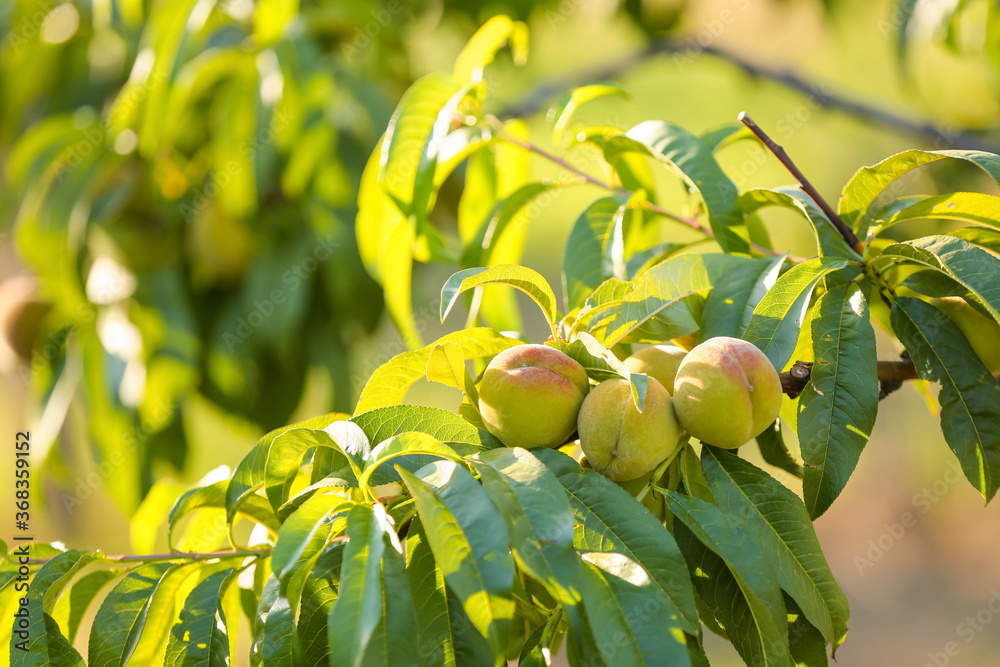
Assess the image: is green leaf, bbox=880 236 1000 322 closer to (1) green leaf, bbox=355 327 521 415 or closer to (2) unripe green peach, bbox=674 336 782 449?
(2) unripe green peach, bbox=674 336 782 449

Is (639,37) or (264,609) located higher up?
(639,37)

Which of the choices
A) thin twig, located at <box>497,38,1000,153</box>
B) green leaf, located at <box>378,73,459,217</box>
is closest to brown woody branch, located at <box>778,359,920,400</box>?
green leaf, located at <box>378,73,459,217</box>

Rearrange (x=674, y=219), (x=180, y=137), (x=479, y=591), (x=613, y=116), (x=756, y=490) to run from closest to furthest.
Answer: (x=479, y=591) → (x=756, y=490) → (x=674, y=219) → (x=180, y=137) → (x=613, y=116)

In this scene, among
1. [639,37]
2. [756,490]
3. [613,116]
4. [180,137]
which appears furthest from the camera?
[613,116]

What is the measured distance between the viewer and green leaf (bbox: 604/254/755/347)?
464 millimetres

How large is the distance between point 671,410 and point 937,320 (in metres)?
0.19

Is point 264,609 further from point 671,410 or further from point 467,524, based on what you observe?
point 671,410

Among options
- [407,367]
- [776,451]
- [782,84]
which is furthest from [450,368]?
[782,84]

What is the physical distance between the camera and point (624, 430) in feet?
1.33

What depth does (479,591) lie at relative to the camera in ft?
1.06

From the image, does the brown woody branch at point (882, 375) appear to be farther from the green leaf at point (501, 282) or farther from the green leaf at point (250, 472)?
the green leaf at point (250, 472)

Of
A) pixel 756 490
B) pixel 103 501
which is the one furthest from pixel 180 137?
pixel 103 501

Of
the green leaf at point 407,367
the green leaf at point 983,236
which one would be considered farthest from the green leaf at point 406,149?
the green leaf at point 983,236

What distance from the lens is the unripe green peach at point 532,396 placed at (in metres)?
0.42
